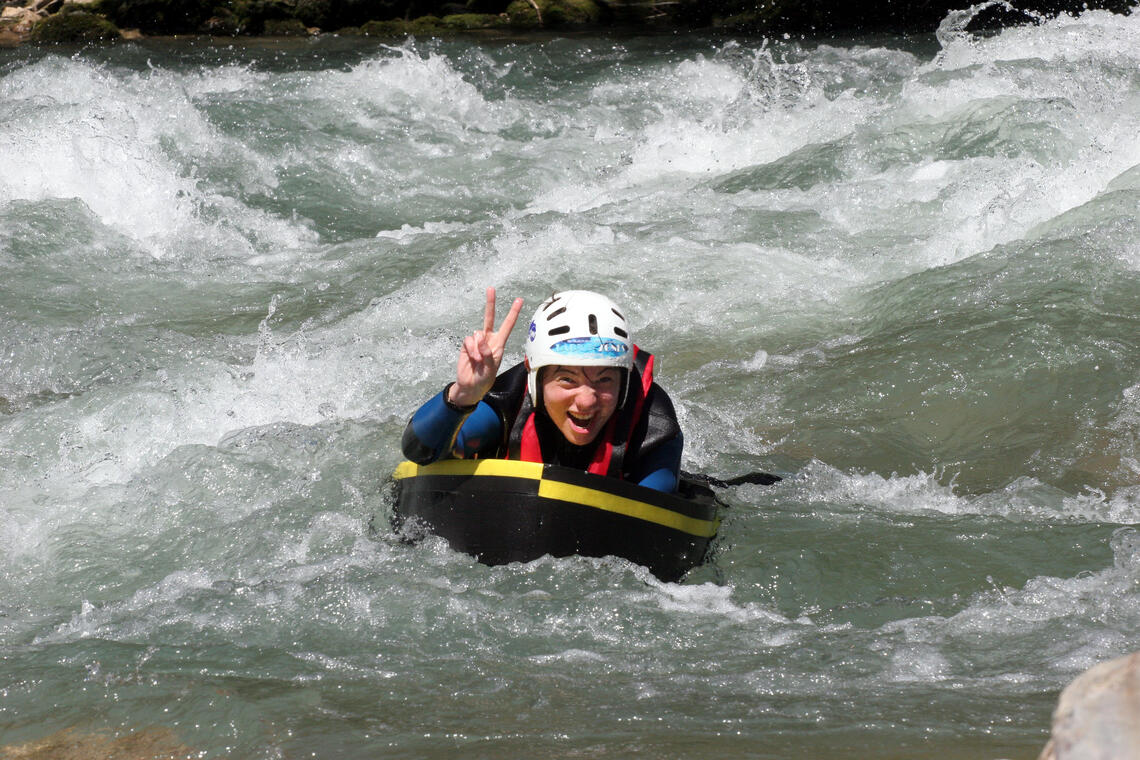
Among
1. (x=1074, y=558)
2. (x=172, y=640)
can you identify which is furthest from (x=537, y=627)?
(x=1074, y=558)

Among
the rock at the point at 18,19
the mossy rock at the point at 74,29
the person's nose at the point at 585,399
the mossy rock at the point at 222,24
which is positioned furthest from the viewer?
the mossy rock at the point at 222,24

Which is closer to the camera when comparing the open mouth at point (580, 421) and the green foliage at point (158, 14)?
the open mouth at point (580, 421)

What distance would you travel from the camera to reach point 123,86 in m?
11.5

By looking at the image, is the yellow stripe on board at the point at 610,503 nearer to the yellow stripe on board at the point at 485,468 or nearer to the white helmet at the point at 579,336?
the yellow stripe on board at the point at 485,468

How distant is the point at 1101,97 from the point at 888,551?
6.25m

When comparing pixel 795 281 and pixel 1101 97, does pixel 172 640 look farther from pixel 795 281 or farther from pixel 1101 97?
pixel 1101 97

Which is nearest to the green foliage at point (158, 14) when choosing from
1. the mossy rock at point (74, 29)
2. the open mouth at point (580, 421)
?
the mossy rock at point (74, 29)

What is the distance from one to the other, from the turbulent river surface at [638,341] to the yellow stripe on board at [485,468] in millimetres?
269

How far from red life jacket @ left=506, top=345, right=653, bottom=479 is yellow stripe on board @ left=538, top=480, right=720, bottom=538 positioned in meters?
0.18

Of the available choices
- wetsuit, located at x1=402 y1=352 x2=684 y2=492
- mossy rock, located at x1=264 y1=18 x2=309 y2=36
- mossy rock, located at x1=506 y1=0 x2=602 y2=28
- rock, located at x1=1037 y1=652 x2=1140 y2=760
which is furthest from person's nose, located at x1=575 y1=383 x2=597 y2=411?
mossy rock, located at x1=264 y1=18 x2=309 y2=36

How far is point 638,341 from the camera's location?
695 centimetres

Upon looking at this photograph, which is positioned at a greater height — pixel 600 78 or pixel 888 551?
pixel 600 78

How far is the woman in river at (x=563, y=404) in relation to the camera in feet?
12.6

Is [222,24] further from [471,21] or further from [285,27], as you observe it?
[471,21]
